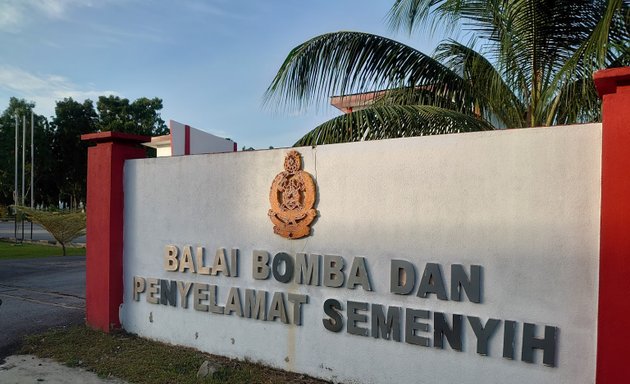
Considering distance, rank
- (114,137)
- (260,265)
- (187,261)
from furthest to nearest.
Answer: (114,137) < (187,261) < (260,265)

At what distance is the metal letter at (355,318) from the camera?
14.5 feet

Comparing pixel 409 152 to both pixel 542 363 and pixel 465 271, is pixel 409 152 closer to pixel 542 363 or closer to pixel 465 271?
pixel 465 271

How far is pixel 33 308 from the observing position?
7805 mm

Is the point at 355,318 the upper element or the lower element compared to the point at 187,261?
lower

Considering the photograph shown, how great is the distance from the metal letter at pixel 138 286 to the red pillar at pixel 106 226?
0.77 ft

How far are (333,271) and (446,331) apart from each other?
1157 millimetres

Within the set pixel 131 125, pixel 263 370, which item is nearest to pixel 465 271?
pixel 263 370

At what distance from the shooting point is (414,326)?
13.6 feet

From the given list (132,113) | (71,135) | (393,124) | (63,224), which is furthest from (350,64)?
(71,135)

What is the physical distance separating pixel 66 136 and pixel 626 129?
1701 inches

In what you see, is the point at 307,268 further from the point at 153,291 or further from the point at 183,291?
the point at 153,291

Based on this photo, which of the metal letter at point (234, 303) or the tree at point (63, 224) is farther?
the tree at point (63, 224)

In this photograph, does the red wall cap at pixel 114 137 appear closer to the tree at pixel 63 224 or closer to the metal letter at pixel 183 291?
the metal letter at pixel 183 291

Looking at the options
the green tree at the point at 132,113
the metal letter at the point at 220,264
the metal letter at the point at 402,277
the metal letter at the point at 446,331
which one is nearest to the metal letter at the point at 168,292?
the metal letter at the point at 220,264
